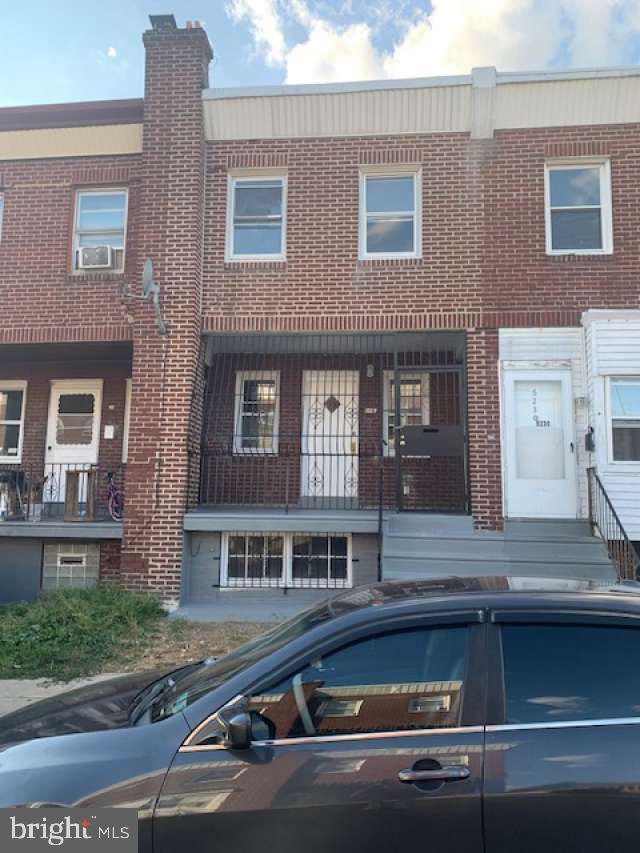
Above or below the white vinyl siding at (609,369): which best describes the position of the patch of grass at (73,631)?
below

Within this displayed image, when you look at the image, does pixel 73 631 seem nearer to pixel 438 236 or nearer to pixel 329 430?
pixel 329 430

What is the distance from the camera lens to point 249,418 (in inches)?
412

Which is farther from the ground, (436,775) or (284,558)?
(436,775)

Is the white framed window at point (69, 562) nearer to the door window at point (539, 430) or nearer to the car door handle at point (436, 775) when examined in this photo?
the door window at point (539, 430)

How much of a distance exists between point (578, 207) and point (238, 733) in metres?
9.11

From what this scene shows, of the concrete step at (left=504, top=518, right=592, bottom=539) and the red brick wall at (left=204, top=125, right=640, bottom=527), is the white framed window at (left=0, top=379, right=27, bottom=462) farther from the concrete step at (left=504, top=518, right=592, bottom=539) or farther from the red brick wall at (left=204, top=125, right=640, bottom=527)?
the concrete step at (left=504, top=518, right=592, bottom=539)

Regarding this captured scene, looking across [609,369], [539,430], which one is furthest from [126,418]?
[609,369]

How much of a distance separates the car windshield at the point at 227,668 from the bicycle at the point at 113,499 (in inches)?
268

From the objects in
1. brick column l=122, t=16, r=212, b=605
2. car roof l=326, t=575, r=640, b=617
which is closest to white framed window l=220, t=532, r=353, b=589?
brick column l=122, t=16, r=212, b=605

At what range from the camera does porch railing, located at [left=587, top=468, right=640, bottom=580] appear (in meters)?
7.15

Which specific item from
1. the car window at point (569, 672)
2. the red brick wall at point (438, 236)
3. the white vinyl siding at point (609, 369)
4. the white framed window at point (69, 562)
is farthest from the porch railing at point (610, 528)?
the white framed window at point (69, 562)

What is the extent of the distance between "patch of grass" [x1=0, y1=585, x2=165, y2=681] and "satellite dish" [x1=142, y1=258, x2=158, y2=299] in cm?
422

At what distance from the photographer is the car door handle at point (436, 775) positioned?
2004 millimetres

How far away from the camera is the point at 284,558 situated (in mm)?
8828
